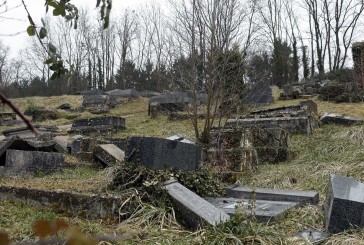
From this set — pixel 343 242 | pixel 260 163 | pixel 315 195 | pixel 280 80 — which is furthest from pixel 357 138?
pixel 280 80

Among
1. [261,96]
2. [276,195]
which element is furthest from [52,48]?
[261,96]

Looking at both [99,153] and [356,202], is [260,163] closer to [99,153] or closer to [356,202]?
[99,153]

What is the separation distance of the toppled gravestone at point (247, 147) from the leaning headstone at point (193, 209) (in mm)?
2693

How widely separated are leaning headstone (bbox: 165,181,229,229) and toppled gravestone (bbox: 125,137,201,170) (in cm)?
75

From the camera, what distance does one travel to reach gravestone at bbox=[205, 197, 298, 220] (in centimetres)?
504

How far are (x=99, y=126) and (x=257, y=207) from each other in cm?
1076

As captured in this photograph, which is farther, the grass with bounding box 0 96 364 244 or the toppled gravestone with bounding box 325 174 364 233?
the toppled gravestone with bounding box 325 174 364 233

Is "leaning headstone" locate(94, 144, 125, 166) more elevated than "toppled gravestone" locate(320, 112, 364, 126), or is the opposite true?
"toppled gravestone" locate(320, 112, 364, 126)

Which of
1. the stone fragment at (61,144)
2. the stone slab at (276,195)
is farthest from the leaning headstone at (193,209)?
the stone fragment at (61,144)

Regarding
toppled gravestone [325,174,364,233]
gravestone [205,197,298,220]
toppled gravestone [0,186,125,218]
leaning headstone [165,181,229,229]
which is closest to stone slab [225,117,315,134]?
gravestone [205,197,298,220]

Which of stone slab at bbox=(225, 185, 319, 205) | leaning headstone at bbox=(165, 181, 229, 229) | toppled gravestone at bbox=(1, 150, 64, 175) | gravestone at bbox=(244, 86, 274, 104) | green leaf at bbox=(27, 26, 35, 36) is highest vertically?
gravestone at bbox=(244, 86, 274, 104)

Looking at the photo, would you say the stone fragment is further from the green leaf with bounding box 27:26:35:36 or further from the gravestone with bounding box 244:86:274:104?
the gravestone with bounding box 244:86:274:104

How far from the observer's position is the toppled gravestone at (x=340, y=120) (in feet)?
39.8

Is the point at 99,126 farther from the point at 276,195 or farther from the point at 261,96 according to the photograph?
the point at 276,195
